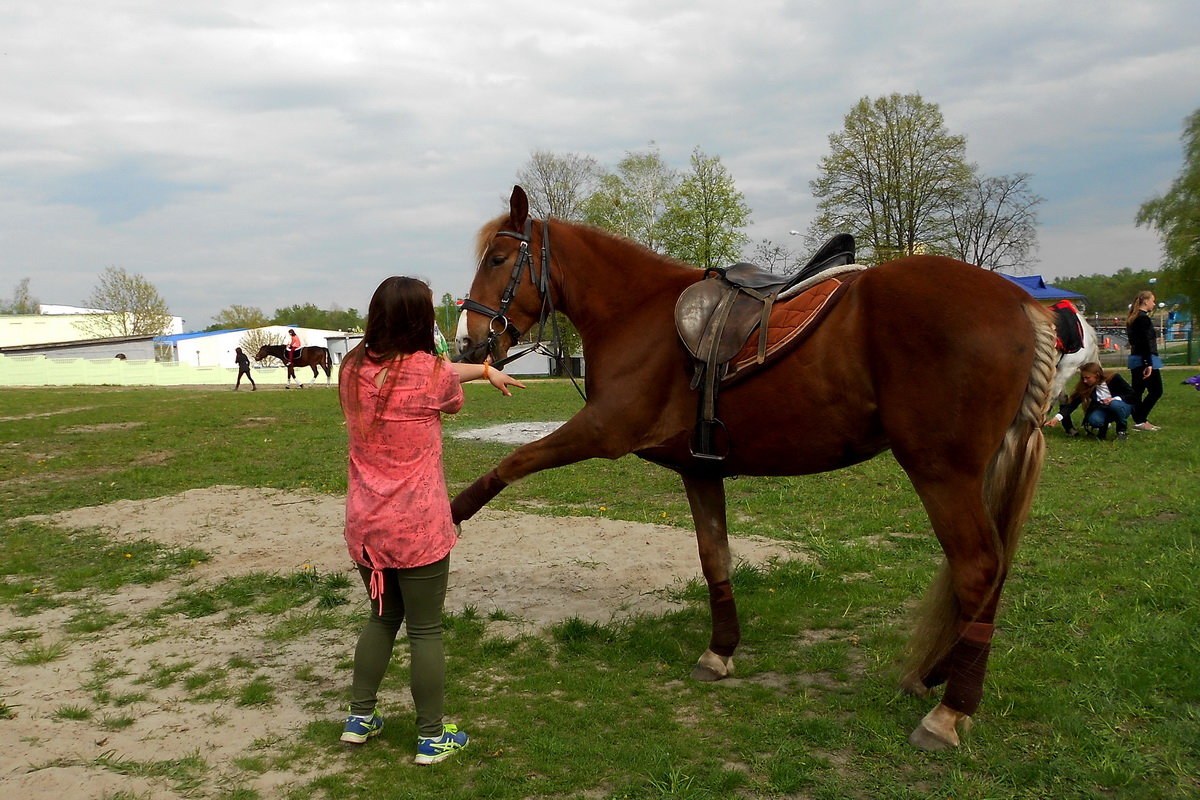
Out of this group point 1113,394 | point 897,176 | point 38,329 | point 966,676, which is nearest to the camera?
point 966,676

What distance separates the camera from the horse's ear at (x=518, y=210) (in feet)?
14.4

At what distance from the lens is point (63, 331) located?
254ft

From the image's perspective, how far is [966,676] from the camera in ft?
11.4

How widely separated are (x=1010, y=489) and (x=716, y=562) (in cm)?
159

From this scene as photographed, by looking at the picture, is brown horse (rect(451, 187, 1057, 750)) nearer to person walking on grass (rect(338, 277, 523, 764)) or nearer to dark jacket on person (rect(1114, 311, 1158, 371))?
person walking on grass (rect(338, 277, 523, 764))

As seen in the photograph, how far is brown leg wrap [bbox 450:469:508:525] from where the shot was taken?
4.12 metres

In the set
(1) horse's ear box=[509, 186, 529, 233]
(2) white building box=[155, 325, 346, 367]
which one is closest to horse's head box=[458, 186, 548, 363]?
(1) horse's ear box=[509, 186, 529, 233]

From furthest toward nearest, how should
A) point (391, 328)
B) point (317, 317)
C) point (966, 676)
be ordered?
point (317, 317), point (966, 676), point (391, 328)

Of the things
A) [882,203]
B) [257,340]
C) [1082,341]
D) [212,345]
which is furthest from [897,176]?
[212,345]

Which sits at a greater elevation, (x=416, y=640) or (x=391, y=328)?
(x=391, y=328)

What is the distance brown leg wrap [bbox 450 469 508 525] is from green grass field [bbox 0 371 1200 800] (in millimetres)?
951

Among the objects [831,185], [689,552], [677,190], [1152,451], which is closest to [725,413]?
[689,552]

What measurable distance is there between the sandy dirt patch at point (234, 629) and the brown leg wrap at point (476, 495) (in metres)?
1.02

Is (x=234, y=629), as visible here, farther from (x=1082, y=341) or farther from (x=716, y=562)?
(x=1082, y=341)
